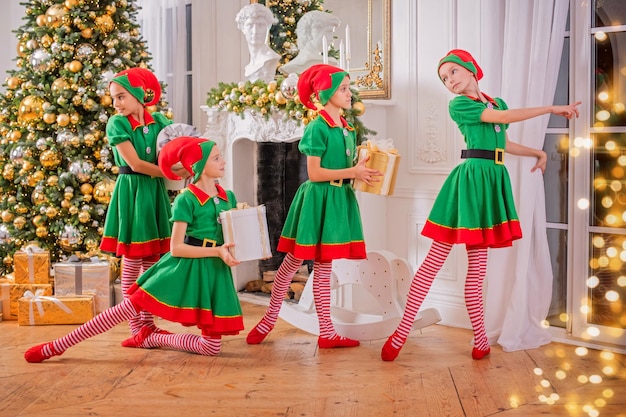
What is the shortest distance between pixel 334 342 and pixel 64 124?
2228mm

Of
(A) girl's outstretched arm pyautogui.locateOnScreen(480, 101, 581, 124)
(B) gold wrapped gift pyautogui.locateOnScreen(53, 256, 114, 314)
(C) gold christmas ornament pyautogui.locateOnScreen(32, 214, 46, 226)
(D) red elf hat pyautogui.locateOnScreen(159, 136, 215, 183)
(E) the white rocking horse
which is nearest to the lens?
(A) girl's outstretched arm pyautogui.locateOnScreen(480, 101, 581, 124)

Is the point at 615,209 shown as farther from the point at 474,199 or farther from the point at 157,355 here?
the point at 157,355

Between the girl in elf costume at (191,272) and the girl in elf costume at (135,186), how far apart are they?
0.29 meters

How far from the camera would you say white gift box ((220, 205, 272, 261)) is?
11.5ft

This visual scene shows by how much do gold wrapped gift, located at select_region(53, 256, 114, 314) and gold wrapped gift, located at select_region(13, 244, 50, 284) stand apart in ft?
0.45

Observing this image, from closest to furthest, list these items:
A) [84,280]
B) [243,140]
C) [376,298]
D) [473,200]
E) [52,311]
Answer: [473,200] < [376,298] < [52,311] < [84,280] < [243,140]

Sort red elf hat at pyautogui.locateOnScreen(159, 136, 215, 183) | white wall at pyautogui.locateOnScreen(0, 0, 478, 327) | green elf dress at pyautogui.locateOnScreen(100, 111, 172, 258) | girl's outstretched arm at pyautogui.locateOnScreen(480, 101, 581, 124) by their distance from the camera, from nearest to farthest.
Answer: girl's outstretched arm at pyautogui.locateOnScreen(480, 101, 581, 124)
red elf hat at pyautogui.locateOnScreen(159, 136, 215, 183)
green elf dress at pyautogui.locateOnScreen(100, 111, 172, 258)
white wall at pyautogui.locateOnScreen(0, 0, 478, 327)

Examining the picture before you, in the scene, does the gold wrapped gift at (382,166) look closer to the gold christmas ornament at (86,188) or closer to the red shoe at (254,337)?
the red shoe at (254,337)

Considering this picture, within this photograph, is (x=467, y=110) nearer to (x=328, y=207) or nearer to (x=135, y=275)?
(x=328, y=207)

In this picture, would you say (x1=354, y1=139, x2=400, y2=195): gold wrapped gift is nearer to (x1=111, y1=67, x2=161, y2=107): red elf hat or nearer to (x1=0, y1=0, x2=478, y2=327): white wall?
(x1=0, y1=0, x2=478, y2=327): white wall

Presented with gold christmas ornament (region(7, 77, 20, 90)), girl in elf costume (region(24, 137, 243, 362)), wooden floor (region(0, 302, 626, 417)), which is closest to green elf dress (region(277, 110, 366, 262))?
girl in elf costume (region(24, 137, 243, 362))

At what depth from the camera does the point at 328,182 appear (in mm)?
3814

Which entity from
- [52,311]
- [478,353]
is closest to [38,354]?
[52,311]

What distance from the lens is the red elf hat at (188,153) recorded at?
11.6 ft
